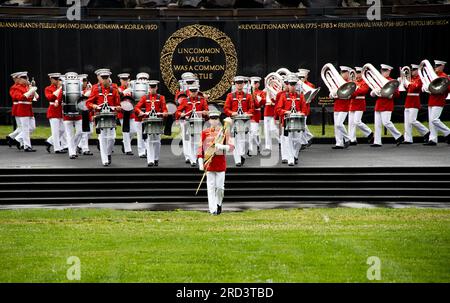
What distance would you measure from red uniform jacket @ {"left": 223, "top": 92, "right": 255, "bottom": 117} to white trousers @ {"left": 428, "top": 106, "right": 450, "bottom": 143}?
19.2 ft

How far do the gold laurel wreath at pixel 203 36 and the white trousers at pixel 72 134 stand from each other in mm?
8998

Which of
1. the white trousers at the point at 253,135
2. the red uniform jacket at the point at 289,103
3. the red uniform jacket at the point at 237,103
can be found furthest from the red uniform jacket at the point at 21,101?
the red uniform jacket at the point at 289,103

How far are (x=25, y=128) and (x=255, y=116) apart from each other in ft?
20.8

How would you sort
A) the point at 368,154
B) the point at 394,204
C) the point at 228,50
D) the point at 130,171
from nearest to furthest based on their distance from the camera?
the point at 394,204 → the point at 130,171 → the point at 368,154 → the point at 228,50

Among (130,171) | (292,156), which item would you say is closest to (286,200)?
(292,156)

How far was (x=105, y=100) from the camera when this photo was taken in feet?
83.4

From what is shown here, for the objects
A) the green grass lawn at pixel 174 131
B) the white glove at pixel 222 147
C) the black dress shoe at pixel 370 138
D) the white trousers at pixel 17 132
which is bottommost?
the green grass lawn at pixel 174 131

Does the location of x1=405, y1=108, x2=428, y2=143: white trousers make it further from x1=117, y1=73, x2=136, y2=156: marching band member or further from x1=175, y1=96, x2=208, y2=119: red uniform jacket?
x1=117, y1=73, x2=136, y2=156: marching band member

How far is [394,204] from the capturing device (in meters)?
22.0

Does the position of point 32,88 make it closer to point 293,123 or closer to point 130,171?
point 130,171

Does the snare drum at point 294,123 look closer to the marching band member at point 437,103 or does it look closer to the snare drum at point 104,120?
the snare drum at point 104,120

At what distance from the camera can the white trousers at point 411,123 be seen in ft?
96.1
